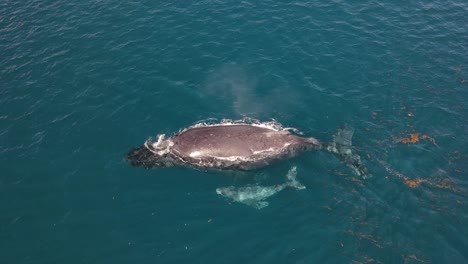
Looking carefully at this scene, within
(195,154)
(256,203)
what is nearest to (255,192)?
(256,203)

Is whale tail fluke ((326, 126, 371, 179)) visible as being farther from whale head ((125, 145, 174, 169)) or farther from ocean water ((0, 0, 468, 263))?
whale head ((125, 145, 174, 169))

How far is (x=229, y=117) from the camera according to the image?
2923cm

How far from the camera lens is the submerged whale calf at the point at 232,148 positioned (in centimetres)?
2505

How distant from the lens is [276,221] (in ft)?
75.0

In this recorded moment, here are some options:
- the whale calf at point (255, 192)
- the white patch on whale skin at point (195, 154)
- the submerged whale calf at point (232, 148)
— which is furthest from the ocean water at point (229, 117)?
the white patch on whale skin at point (195, 154)

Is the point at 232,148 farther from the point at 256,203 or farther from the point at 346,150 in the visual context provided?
the point at 346,150

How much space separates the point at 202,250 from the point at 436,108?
2318cm

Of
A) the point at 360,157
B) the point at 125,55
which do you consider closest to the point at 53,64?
the point at 125,55

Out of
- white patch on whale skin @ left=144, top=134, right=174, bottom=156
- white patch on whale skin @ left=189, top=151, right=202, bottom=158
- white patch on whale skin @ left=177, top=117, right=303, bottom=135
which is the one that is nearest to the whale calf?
white patch on whale skin @ left=189, top=151, right=202, bottom=158

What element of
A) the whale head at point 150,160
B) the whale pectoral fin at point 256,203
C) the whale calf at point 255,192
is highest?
the whale head at point 150,160

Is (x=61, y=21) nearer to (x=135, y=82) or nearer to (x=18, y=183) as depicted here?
(x=135, y=82)

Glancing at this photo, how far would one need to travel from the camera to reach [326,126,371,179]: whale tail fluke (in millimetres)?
25391

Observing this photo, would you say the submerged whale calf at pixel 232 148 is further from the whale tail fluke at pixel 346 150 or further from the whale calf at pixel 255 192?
the whale calf at pixel 255 192

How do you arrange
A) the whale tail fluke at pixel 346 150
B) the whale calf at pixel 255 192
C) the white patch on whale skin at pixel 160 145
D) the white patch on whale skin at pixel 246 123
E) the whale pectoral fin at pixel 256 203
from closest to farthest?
the whale pectoral fin at pixel 256 203 < the whale calf at pixel 255 192 < the whale tail fluke at pixel 346 150 < the white patch on whale skin at pixel 160 145 < the white patch on whale skin at pixel 246 123
